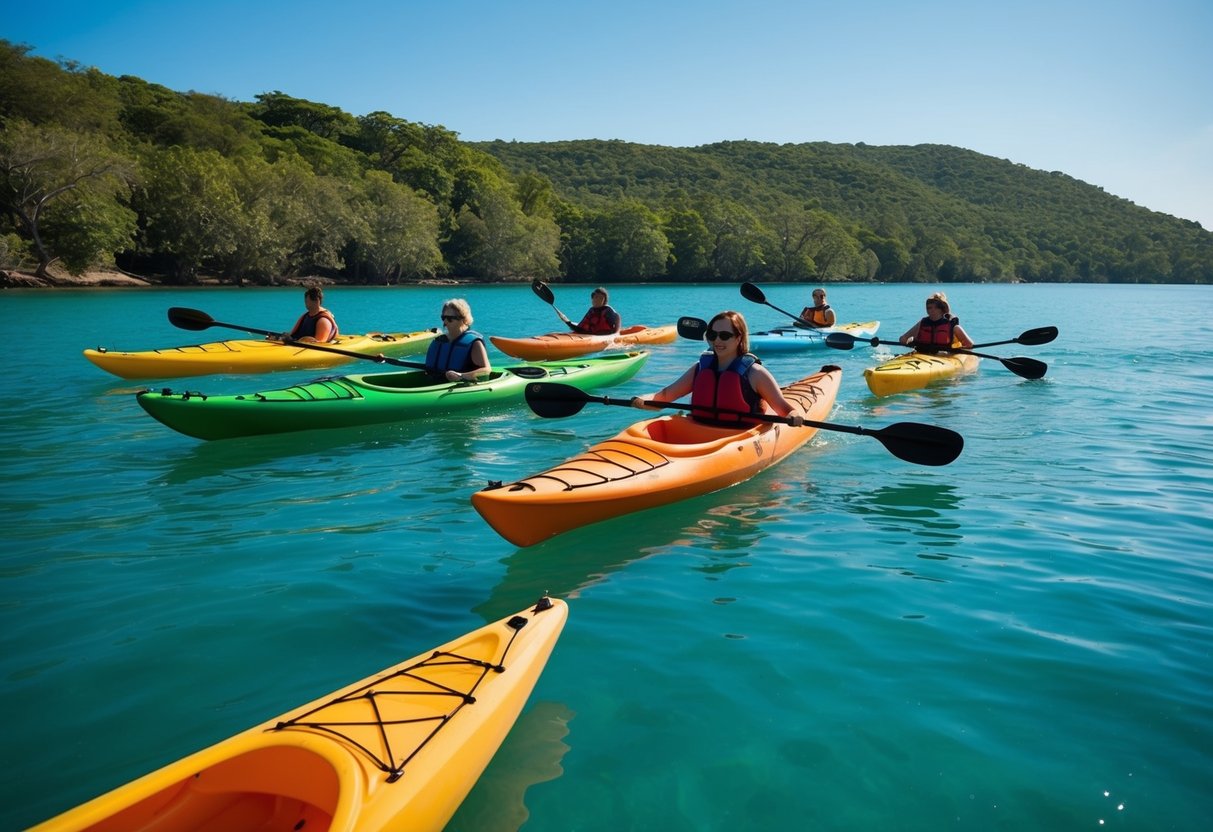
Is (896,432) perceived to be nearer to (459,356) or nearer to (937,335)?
(459,356)

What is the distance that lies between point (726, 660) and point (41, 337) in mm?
16479

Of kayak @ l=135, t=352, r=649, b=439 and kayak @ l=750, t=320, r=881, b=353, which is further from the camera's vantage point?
kayak @ l=750, t=320, r=881, b=353

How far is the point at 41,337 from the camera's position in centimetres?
1532

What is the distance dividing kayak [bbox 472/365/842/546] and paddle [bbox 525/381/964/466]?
241 mm

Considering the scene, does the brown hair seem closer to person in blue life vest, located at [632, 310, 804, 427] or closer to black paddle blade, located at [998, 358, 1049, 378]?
person in blue life vest, located at [632, 310, 804, 427]

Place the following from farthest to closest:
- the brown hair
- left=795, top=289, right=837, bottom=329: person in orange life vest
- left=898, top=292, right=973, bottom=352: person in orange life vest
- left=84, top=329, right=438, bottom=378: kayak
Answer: left=795, top=289, right=837, bottom=329: person in orange life vest < left=898, top=292, right=973, bottom=352: person in orange life vest < left=84, top=329, right=438, bottom=378: kayak < the brown hair

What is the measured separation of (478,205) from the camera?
54.0 meters

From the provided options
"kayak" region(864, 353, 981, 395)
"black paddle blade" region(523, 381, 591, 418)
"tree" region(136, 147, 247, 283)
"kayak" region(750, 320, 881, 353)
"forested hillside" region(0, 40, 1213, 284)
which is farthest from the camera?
"tree" region(136, 147, 247, 283)

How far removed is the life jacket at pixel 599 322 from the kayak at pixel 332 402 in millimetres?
4399

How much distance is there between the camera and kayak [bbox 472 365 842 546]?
4.42m

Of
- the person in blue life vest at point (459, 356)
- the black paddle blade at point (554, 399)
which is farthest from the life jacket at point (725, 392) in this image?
the person in blue life vest at point (459, 356)

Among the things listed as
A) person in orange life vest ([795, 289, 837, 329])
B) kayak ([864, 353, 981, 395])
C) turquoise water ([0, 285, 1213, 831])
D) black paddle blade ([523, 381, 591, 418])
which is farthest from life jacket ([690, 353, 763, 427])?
person in orange life vest ([795, 289, 837, 329])

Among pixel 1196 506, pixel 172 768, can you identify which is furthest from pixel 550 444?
pixel 172 768

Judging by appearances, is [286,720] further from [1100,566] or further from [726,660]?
[1100,566]
